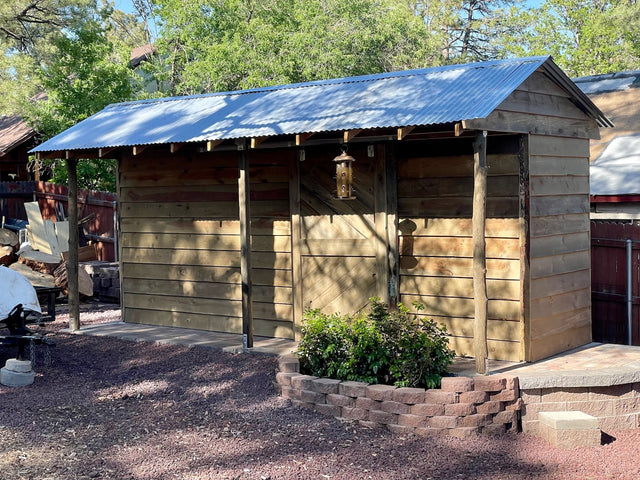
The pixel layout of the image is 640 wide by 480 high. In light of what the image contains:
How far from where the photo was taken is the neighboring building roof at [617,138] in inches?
468

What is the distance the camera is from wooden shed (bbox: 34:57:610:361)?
27.2ft

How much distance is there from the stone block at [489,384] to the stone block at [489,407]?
0.12 meters

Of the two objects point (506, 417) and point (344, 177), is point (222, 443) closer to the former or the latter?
point (506, 417)

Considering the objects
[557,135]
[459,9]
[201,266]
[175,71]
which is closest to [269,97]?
[201,266]

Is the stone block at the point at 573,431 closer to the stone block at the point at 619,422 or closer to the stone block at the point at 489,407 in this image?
the stone block at the point at 489,407

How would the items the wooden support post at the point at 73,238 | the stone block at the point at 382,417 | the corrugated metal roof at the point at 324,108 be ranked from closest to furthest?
the stone block at the point at 382,417, the corrugated metal roof at the point at 324,108, the wooden support post at the point at 73,238

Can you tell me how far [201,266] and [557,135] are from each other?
505 cm

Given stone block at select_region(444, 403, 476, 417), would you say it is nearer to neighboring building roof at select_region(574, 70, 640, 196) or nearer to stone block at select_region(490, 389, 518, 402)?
stone block at select_region(490, 389, 518, 402)

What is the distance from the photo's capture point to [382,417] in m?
6.91

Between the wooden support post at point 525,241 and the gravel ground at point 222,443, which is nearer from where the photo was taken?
the gravel ground at point 222,443

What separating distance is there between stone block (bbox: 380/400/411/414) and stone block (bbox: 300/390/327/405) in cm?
63

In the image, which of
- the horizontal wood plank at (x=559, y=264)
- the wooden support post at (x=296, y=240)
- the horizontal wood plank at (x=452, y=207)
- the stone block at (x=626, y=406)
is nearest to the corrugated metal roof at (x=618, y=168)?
the horizontal wood plank at (x=559, y=264)

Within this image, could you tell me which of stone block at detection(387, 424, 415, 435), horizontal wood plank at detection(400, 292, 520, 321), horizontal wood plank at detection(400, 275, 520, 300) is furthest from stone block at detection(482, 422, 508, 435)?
horizontal wood plank at detection(400, 275, 520, 300)

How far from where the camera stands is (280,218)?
400 inches
